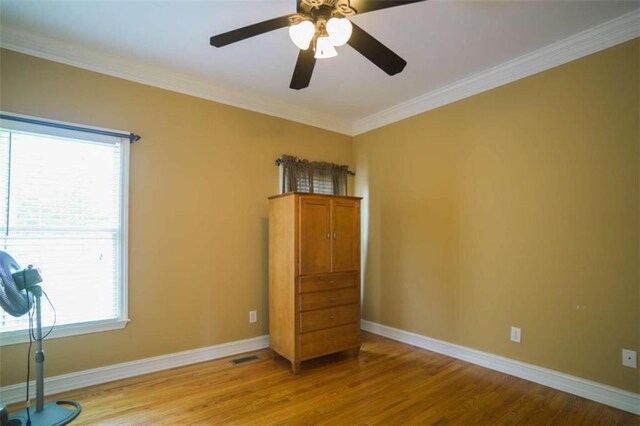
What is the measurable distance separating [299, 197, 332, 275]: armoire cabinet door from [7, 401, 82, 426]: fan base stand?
1.95 m

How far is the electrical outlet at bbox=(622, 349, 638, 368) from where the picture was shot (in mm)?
2408

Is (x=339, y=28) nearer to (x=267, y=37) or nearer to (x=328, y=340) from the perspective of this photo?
(x=267, y=37)

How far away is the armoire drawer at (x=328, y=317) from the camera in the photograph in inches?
127

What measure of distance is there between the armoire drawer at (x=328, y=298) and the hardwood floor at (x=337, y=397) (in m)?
0.58

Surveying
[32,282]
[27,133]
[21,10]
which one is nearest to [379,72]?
[21,10]

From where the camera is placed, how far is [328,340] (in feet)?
10.9

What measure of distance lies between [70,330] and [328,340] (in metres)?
2.20

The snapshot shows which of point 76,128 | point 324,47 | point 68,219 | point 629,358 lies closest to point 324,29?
point 324,47

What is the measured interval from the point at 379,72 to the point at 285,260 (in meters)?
2.01

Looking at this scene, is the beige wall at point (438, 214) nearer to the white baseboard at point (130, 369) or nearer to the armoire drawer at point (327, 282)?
the white baseboard at point (130, 369)

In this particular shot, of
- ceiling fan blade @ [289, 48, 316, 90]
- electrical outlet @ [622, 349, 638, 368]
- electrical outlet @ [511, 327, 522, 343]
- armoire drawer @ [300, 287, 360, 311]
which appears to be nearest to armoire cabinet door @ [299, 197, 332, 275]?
armoire drawer @ [300, 287, 360, 311]

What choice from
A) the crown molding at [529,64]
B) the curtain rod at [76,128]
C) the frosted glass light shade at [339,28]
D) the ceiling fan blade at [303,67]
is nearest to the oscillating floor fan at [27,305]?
the curtain rod at [76,128]

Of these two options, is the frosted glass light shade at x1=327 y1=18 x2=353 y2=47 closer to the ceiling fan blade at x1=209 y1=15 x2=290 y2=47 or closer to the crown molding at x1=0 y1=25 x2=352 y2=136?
the ceiling fan blade at x1=209 y1=15 x2=290 y2=47

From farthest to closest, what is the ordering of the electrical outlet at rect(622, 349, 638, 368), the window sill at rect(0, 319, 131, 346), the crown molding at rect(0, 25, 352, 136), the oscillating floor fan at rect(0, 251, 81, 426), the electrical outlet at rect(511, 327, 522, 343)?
1. the electrical outlet at rect(511, 327, 522, 343)
2. the crown molding at rect(0, 25, 352, 136)
3. the window sill at rect(0, 319, 131, 346)
4. the electrical outlet at rect(622, 349, 638, 368)
5. the oscillating floor fan at rect(0, 251, 81, 426)
